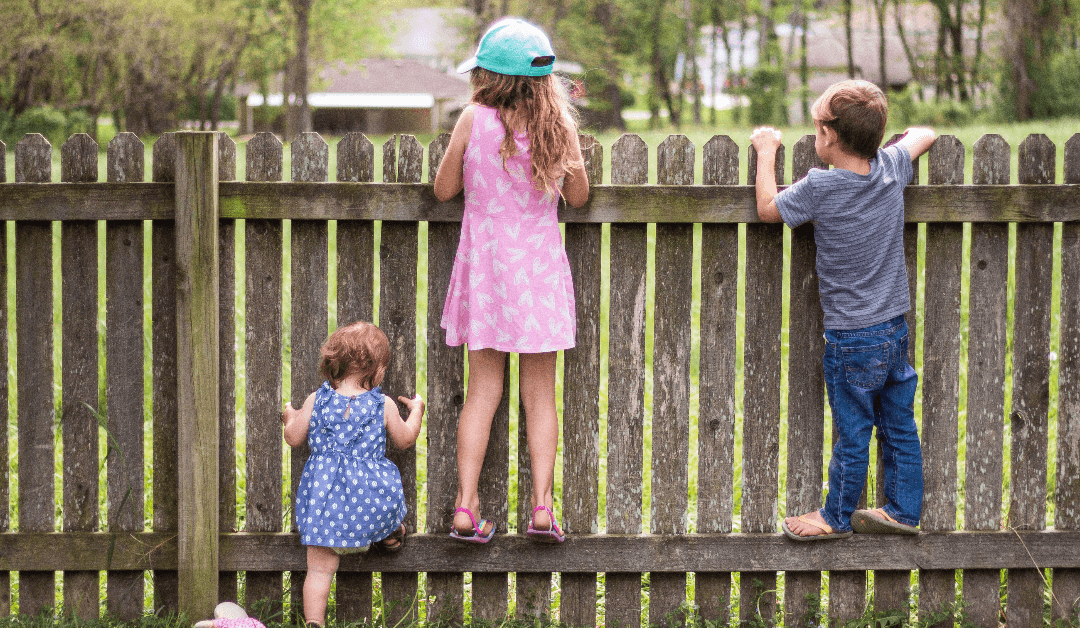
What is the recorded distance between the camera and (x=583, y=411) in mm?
3373

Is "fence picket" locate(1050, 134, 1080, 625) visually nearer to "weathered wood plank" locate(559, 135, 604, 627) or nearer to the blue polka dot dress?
"weathered wood plank" locate(559, 135, 604, 627)

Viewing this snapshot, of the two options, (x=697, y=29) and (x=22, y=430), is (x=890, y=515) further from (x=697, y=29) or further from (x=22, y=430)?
(x=697, y=29)

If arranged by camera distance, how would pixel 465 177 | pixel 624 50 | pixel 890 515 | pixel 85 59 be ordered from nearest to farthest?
pixel 465 177 → pixel 890 515 → pixel 85 59 → pixel 624 50

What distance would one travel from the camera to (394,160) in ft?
10.8

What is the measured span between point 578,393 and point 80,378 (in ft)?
5.47

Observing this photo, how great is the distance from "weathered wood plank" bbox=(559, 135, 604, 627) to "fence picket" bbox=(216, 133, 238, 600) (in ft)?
3.63

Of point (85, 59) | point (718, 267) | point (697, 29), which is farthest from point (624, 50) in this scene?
point (718, 267)

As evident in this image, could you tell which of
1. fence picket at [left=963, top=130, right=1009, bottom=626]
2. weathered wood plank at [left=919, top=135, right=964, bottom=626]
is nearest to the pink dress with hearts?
weathered wood plank at [left=919, top=135, right=964, bottom=626]

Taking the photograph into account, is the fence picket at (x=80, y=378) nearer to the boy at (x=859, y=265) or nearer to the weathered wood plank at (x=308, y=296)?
the weathered wood plank at (x=308, y=296)

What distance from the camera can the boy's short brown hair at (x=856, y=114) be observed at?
9.81 ft

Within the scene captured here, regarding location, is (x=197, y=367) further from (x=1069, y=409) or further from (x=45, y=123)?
(x=45, y=123)

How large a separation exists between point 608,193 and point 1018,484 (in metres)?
1.70

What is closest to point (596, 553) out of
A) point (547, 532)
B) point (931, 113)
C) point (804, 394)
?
point (547, 532)

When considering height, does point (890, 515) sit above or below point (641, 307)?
below
